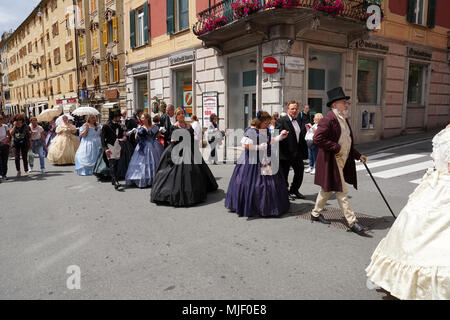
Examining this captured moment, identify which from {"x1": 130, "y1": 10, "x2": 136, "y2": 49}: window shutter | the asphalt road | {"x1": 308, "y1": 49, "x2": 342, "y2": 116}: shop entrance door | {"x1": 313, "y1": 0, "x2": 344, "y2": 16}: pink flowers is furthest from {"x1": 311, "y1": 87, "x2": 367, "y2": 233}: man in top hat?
{"x1": 130, "y1": 10, "x2": 136, "y2": 49}: window shutter

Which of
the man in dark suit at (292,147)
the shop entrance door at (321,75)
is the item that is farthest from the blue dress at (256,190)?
the shop entrance door at (321,75)

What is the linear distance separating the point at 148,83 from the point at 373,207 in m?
16.2

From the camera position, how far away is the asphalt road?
309cm

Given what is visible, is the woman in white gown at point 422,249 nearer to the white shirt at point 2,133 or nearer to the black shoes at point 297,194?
the black shoes at point 297,194

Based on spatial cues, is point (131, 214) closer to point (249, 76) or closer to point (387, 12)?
point (249, 76)

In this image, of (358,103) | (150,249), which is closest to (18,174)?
(150,249)

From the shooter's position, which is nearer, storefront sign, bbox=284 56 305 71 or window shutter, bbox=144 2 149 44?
storefront sign, bbox=284 56 305 71

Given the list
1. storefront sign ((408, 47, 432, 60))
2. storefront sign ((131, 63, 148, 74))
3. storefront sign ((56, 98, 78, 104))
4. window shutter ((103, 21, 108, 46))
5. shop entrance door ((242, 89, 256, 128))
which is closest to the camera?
shop entrance door ((242, 89, 256, 128))

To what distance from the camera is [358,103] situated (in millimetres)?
14148

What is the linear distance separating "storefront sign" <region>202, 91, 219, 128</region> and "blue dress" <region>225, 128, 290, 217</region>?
9.52 metres

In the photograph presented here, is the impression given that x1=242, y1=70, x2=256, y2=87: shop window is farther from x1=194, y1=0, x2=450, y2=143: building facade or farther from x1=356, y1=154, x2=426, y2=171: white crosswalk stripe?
x1=356, y1=154, x2=426, y2=171: white crosswalk stripe

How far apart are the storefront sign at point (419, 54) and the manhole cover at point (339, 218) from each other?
13.3m

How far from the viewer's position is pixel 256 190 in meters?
5.32

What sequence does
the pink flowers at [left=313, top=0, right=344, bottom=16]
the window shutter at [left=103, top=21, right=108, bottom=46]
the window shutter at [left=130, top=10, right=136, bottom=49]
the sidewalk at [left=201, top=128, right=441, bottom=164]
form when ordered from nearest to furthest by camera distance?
the pink flowers at [left=313, top=0, right=344, bottom=16] → the sidewalk at [left=201, top=128, right=441, bottom=164] → the window shutter at [left=130, top=10, right=136, bottom=49] → the window shutter at [left=103, top=21, right=108, bottom=46]
